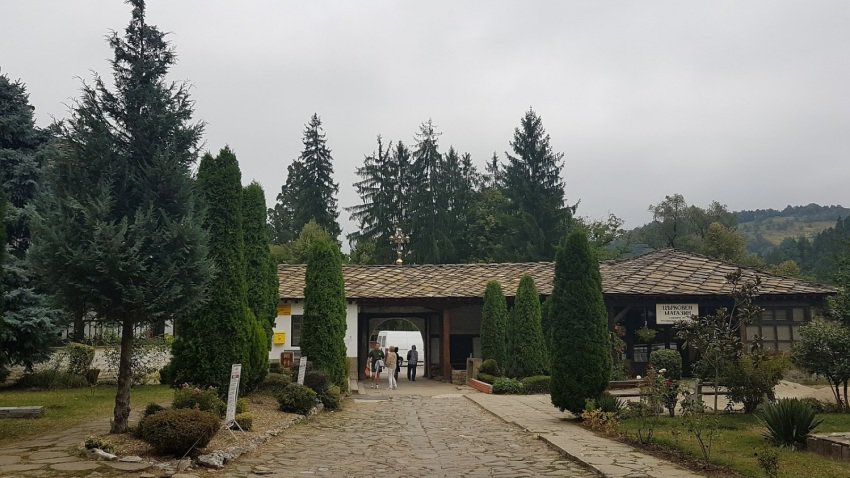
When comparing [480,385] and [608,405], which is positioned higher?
[608,405]

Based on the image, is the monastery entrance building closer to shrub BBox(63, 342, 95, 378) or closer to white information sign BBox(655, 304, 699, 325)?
white information sign BBox(655, 304, 699, 325)

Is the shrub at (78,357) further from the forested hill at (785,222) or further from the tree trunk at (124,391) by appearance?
the forested hill at (785,222)

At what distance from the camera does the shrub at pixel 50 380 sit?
1712 cm

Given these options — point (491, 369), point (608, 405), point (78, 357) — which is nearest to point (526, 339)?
point (491, 369)

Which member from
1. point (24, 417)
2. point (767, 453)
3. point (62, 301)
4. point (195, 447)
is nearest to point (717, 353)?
point (767, 453)

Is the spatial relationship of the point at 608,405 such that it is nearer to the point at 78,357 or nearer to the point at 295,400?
the point at 295,400

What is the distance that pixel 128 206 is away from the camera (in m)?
9.17

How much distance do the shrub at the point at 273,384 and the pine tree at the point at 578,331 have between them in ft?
20.8

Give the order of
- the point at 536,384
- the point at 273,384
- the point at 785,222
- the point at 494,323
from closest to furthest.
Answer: the point at 273,384 < the point at 536,384 < the point at 494,323 < the point at 785,222

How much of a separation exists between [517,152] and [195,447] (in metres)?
40.7

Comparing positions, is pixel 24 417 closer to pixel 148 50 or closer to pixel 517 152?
pixel 148 50

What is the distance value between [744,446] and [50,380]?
1622cm

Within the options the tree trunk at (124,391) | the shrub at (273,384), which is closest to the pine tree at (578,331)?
the shrub at (273,384)

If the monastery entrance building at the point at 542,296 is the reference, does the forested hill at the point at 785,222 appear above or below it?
above
